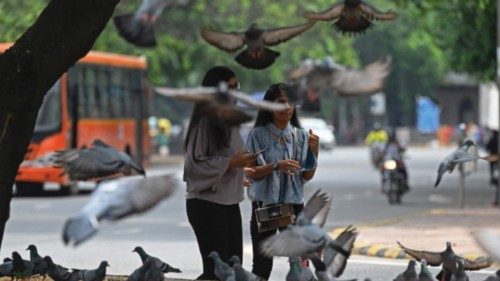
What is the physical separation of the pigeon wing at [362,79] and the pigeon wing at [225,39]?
2.53 ft

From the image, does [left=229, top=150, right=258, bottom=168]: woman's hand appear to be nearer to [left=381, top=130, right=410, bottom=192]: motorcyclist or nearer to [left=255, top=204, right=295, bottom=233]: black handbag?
[left=255, top=204, right=295, bottom=233]: black handbag

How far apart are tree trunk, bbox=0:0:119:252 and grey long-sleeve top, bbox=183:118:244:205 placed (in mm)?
1193

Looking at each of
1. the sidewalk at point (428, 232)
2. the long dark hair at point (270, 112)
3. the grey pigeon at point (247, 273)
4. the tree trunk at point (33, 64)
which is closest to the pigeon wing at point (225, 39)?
the long dark hair at point (270, 112)

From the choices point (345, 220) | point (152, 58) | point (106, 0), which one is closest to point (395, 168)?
point (345, 220)

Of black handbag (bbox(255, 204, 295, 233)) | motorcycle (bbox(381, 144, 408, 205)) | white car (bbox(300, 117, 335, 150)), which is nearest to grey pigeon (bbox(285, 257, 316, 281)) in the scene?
black handbag (bbox(255, 204, 295, 233))

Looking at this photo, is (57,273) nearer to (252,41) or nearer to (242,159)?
(242,159)

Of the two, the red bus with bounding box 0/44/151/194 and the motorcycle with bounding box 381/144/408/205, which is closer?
the motorcycle with bounding box 381/144/408/205

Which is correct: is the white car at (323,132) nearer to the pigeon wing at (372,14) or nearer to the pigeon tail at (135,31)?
the pigeon tail at (135,31)

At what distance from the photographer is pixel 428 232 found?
19.7m

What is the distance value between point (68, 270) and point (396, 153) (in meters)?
19.4

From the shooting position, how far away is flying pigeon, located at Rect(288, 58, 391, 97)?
36.0 feet

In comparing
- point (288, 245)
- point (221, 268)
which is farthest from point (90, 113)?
point (288, 245)

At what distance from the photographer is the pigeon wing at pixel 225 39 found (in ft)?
35.3

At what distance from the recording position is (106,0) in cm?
1131
